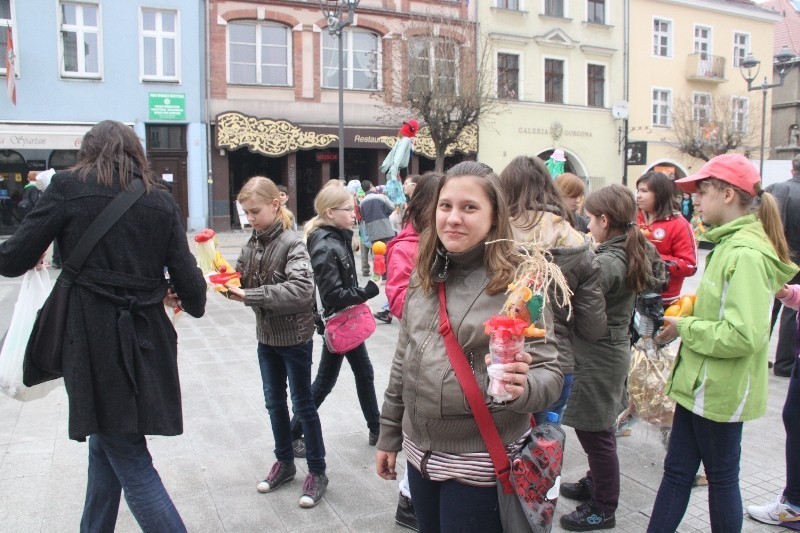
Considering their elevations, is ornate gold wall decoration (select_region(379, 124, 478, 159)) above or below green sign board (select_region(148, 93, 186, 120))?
below

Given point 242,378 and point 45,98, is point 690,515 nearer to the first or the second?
point 242,378

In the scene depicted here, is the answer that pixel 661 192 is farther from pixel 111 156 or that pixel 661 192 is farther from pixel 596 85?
pixel 596 85

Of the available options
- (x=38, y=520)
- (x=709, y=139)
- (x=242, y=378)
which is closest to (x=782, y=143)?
(x=709, y=139)

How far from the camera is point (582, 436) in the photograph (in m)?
3.45

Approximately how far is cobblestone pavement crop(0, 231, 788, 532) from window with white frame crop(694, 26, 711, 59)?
28077mm

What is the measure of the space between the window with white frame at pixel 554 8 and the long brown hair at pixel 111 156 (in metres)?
26.5

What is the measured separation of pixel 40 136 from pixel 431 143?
12299 mm

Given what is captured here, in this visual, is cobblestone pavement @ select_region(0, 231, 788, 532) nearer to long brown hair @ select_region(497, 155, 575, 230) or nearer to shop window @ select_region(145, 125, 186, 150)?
long brown hair @ select_region(497, 155, 575, 230)

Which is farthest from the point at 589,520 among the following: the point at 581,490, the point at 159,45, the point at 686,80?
the point at 686,80

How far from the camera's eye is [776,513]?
3.43 m

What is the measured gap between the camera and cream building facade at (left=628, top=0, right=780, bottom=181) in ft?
93.8

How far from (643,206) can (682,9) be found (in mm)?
28717

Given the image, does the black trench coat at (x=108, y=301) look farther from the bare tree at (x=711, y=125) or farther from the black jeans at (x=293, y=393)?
the bare tree at (x=711, y=125)

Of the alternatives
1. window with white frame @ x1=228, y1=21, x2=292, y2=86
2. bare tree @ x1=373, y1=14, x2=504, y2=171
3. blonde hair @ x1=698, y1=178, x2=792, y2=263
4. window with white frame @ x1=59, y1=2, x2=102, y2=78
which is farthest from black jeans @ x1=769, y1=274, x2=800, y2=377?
window with white frame @ x1=59, y1=2, x2=102, y2=78
